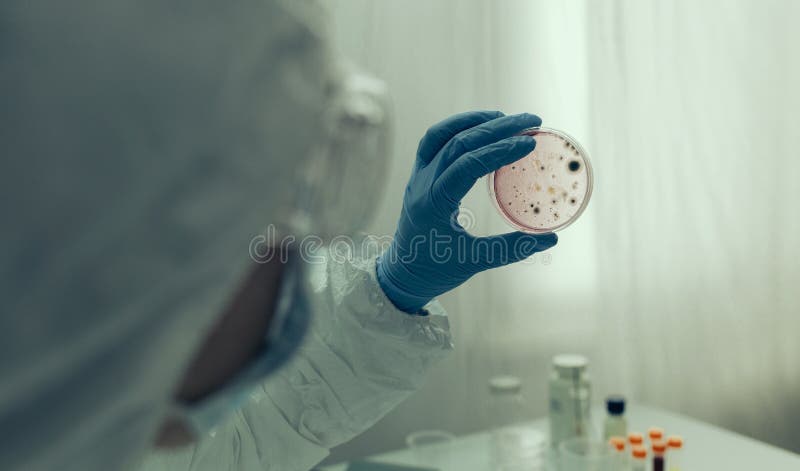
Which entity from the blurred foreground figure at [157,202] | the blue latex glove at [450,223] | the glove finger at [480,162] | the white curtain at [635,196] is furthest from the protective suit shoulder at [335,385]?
the white curtain at [635,196]

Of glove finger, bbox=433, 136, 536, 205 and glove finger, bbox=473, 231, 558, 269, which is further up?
glove finger, bbox=433, 136, 536, 205

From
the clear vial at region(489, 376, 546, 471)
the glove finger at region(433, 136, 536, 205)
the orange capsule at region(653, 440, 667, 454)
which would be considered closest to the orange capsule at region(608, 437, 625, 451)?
the orange capsule at region(653, 440, 667, 454)

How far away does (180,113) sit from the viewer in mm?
340

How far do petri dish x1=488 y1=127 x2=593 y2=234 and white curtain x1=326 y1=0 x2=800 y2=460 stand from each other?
0.51 metres

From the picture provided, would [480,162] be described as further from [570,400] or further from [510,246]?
[570,400]

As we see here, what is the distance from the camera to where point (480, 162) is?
0.87 meters

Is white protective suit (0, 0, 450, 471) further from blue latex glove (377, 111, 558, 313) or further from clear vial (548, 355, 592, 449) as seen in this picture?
clear vial (548, 355, 592, 449)

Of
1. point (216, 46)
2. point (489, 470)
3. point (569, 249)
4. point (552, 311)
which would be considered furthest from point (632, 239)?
A: point (216, 46)

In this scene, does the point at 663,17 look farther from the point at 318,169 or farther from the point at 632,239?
the point at 318,169

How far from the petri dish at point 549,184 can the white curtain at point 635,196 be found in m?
0.51

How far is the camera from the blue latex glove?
879mm

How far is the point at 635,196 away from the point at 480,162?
949 millimetres

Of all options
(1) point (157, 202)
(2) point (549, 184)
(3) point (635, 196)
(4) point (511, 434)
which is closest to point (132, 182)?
(1) point (157, 202)

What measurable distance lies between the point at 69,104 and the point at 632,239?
5.11ft
